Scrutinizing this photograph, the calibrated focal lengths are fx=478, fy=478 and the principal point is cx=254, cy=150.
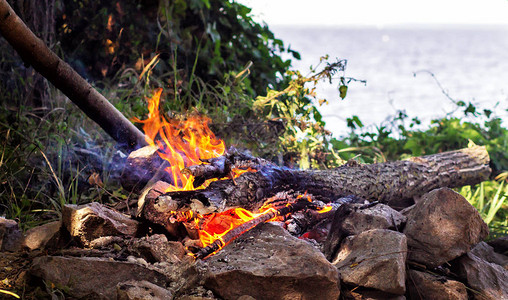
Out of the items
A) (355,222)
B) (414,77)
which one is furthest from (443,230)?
(414,77)

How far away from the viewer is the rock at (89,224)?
2.50 metres

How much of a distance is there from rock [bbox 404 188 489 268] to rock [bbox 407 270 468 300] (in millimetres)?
111

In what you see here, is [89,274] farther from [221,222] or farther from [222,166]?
[222,166]

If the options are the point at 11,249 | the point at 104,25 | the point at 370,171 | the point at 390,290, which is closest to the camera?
the point at 390,290

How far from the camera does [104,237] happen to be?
2518mm

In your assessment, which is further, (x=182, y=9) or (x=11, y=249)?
(x=182, y=9)

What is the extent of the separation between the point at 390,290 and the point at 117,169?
2367 millimetres

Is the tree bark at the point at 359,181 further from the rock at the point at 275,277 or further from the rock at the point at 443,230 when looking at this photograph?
the rock at the point at 443,230

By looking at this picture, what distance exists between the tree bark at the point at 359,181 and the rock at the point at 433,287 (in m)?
0.84

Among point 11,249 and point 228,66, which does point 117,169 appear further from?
point 228,66

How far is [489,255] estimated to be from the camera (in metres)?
2.75

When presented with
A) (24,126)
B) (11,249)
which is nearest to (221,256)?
(11,249)

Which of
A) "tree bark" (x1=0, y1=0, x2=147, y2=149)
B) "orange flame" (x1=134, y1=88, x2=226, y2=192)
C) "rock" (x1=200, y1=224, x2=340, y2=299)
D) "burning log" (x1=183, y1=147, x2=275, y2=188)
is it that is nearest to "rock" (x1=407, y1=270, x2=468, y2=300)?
"rock" (x1=200, y1=224, x2=340, y2=299)

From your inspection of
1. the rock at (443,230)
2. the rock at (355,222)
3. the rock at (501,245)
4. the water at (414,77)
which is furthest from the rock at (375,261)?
the water at (414,77)
